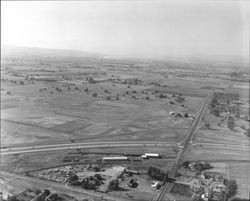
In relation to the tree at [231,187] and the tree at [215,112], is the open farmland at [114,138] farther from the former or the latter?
the tree at [215,112]

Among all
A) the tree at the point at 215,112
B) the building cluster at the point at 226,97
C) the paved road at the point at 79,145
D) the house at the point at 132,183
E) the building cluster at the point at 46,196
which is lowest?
the house at the point at 132,183

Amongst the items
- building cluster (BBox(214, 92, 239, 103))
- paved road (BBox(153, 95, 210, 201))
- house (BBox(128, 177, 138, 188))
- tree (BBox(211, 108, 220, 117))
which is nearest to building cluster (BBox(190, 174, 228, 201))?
paved road (BBox(153, 95, 210, 201))

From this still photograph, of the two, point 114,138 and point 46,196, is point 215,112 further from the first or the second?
point 46,196

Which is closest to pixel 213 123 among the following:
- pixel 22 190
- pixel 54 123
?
pixel 54 123

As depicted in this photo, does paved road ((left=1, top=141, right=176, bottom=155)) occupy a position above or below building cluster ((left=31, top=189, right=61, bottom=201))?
above

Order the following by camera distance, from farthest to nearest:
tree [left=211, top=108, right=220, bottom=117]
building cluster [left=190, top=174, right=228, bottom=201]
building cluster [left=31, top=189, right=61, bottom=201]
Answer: tree [left=211, top=108, right=220, bottom=117], building cluster [left=190, top=174, right=228, bottom=201], building cluster [left=31, top=189, right=61, bottom=201]

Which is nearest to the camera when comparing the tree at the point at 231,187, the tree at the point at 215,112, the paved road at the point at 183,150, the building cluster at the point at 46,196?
the building cluster at the point at 46,196

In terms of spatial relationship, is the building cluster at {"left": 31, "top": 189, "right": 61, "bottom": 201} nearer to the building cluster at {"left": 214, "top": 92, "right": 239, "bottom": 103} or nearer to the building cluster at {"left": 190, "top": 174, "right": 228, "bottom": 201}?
the building cluster at {"left": 190, "top": 174, "right": 228, "bottom": 201}

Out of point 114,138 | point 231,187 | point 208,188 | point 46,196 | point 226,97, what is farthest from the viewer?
point 226,97

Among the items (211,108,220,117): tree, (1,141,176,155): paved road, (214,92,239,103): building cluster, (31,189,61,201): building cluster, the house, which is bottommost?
the house

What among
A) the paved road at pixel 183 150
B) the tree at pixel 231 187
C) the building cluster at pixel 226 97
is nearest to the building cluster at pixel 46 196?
the paved road at pixel 183 150

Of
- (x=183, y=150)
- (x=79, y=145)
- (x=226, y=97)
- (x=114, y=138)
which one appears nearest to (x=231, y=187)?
(x=183, y=150)
